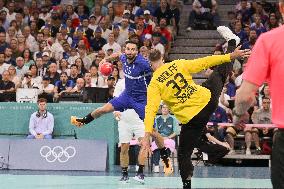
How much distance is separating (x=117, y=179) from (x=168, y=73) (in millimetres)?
4589

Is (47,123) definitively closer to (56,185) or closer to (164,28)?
(56,185)

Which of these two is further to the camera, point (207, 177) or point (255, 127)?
point (255, 127)

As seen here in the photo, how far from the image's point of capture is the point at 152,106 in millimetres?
9461

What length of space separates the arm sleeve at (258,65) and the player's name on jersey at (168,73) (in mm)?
5228

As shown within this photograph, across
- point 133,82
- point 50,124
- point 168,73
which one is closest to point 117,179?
point 133,82

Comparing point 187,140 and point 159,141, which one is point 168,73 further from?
point 159,141

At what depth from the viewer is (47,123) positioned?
16.9 m

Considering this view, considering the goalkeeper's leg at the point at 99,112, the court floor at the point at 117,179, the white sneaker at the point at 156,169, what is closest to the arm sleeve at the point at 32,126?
the court floor at the point at 117,179

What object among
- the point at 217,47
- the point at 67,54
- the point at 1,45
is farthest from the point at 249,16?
the point at 1,45

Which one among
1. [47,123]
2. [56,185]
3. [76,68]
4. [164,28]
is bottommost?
[56,185]

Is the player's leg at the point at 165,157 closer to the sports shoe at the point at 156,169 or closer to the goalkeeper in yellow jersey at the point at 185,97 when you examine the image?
the goalkeeper in yellow jersey at the point at 185,97

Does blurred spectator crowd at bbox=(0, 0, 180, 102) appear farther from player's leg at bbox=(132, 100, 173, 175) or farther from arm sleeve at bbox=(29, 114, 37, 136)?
player's leg at bbox=(132, 100, 173, 175)

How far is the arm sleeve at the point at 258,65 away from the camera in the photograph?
4562mm

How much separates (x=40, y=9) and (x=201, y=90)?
591 inches
